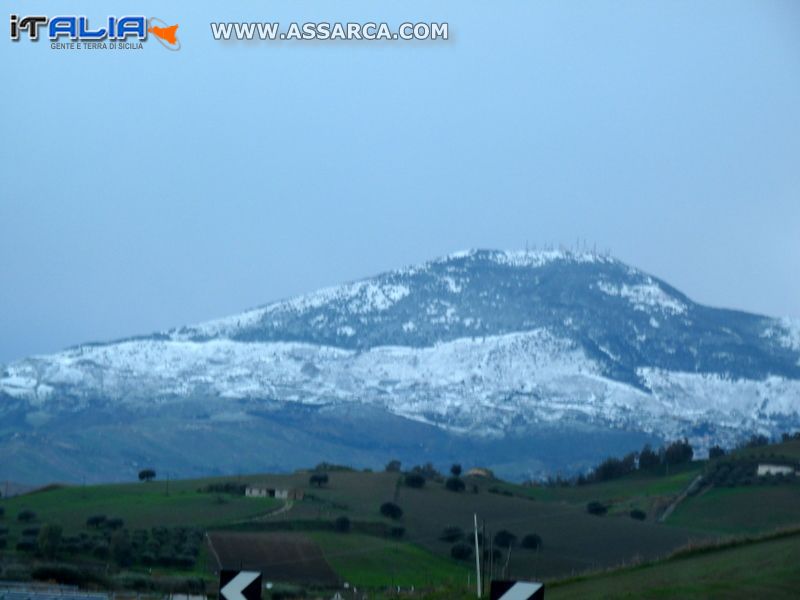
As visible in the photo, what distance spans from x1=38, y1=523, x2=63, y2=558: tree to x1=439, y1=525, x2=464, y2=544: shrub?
15819 millimetres

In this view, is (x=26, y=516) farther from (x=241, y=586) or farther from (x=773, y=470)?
(x=241, y=586)

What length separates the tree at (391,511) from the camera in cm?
7494

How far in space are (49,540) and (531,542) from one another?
19.8m

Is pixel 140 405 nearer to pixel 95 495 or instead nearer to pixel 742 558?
pixel 95 495

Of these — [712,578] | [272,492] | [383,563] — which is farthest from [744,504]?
[712,578]

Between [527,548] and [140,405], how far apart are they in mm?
128794

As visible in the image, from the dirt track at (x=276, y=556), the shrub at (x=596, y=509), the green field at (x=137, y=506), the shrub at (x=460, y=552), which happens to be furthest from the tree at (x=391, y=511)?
the shrub at (x=596, y=509)

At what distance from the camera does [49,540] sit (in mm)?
57438

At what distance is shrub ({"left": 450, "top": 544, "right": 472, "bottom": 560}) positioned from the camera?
62.5 m

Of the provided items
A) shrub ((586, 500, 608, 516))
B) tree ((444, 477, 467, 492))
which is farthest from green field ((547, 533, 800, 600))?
tree ((444, 477, 467, 492))

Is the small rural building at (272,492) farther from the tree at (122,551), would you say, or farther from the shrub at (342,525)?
the tree at (122,551)

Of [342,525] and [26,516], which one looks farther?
[26,516]

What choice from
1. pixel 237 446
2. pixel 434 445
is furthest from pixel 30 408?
pixel 434 445

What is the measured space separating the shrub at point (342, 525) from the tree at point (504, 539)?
6270 mm
